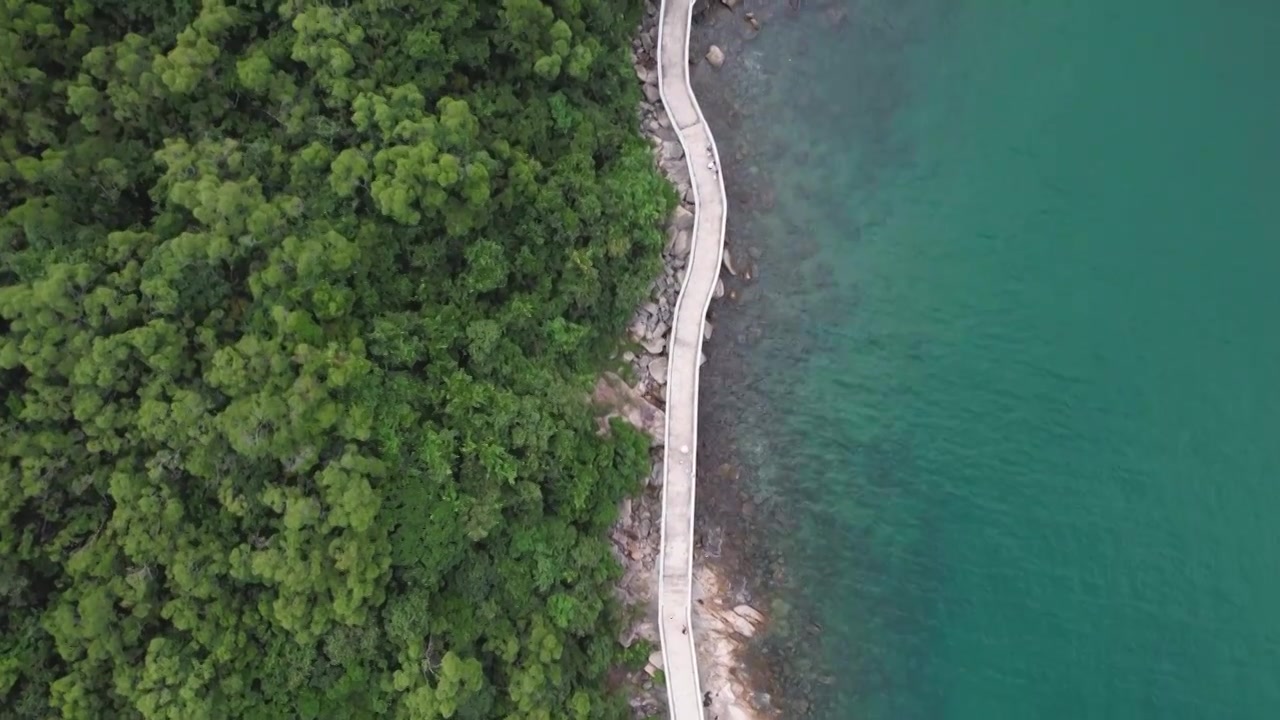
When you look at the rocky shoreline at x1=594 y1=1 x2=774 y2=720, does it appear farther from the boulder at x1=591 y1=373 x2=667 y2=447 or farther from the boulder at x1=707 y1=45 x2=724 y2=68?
the boulder at x1=707 y1=45 x2=724 y2=68

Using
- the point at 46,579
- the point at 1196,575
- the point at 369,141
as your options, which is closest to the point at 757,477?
the point at 1196,575

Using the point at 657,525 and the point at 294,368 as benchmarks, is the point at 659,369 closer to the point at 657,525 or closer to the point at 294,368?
the point at 657,525

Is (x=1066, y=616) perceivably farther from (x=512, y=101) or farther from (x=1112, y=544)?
(x=512, y=101)

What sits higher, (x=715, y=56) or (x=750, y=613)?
(x=715, y=56)

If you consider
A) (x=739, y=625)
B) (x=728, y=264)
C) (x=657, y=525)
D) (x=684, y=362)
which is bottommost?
(x=739, y=625)

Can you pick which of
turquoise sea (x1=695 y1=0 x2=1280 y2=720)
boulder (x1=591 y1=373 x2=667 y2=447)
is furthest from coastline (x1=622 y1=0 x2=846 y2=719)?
boulder (x1=591 y1=373 x2=667 y2=447)

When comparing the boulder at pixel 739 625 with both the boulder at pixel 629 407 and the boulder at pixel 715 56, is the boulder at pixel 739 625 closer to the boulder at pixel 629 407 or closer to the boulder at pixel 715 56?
the boulder at pixel 629 407

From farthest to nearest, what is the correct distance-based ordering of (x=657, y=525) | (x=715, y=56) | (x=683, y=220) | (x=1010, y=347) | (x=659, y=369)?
(x=715, y=56) → (x=683, y=220) → (x=1010, y=347) → (x=659, y=369) → (x=657, y=525)

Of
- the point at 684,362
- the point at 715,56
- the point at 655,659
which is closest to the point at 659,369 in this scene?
the point at 684,362
